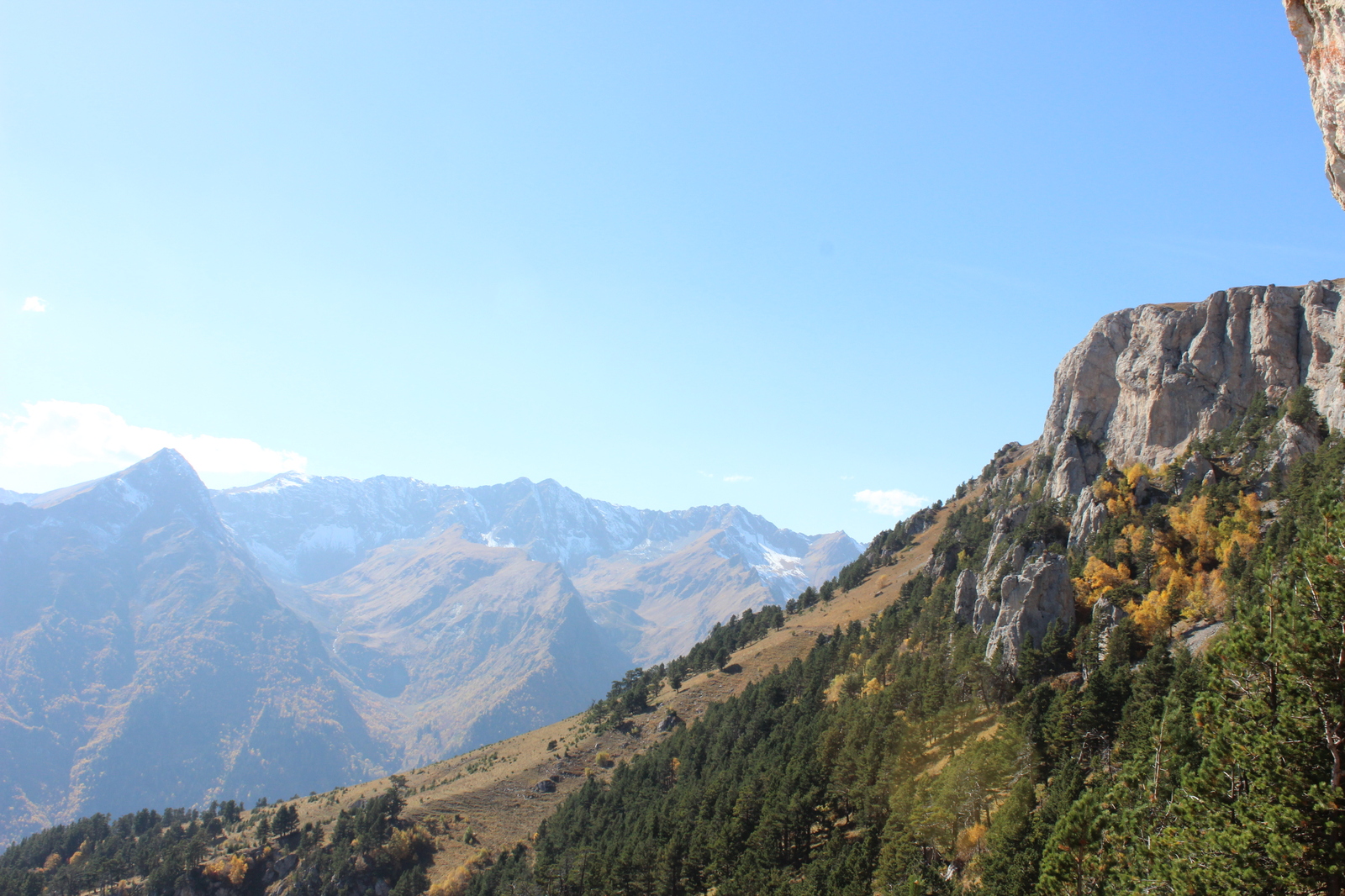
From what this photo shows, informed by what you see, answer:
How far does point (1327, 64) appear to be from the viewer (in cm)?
2048

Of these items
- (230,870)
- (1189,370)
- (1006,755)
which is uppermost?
(1189,370)

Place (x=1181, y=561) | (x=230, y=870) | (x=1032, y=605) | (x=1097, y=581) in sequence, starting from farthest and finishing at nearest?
(x=230, y=870)
(x=1097, y=581)
(x=1181, y=561)
(x=1032, y=605)

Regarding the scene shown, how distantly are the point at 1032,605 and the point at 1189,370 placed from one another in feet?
284

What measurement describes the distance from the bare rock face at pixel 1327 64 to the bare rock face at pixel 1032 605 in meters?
78.2

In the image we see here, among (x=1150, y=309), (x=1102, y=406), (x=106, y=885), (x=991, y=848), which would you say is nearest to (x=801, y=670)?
(x=991, y=848)

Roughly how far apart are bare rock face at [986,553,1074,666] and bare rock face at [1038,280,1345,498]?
54.7 m

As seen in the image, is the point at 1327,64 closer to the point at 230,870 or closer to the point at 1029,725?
the point at 1029,725

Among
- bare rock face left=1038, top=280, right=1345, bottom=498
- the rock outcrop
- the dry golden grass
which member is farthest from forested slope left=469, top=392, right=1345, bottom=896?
the dry golden grass

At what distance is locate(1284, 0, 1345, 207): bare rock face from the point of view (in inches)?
781

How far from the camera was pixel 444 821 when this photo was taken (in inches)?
4916

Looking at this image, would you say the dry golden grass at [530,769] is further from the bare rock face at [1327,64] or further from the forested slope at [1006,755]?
the bare rock face at [1327,64]

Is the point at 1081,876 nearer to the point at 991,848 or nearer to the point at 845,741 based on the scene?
the point at 991,848

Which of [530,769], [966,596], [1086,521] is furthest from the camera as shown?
[530,769]

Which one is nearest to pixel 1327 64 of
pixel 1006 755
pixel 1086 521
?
pixel 1006 755
